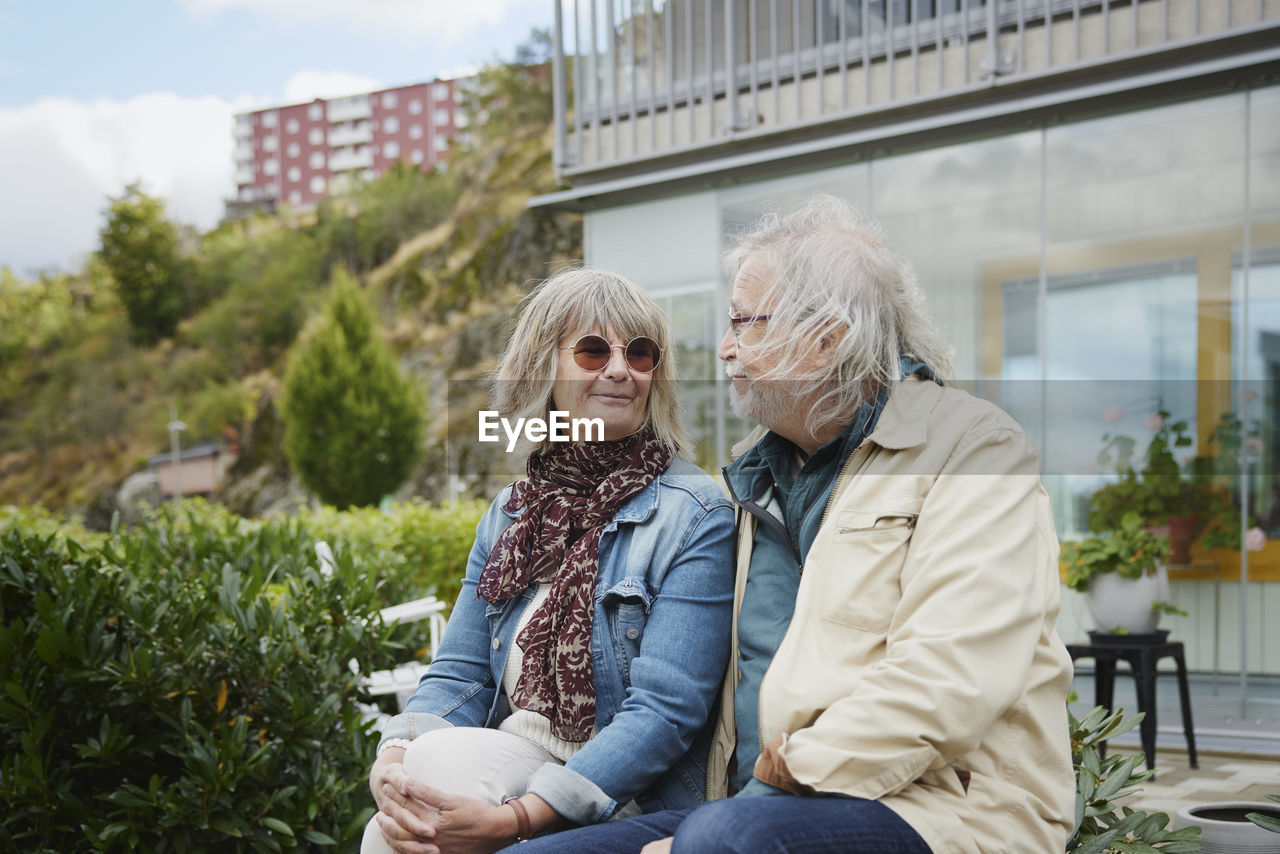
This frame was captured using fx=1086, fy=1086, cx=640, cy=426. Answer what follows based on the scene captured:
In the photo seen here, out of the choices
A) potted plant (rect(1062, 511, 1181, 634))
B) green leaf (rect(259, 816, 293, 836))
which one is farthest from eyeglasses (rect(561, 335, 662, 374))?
potted plant (rect(1062, 511, 1181, 634))

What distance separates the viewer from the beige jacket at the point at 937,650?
1.44 m

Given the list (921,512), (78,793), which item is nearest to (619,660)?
(921,512)

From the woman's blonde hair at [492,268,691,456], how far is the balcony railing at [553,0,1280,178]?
474 centimetres

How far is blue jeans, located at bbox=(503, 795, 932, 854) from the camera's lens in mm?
1378

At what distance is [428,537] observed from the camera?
284 inches

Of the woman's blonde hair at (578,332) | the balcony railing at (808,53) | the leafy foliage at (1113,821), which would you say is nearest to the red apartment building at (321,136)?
the balcony railing at (808,53)

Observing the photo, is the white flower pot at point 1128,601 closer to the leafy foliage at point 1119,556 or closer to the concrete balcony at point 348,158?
the leafy foliage at point 1119,556

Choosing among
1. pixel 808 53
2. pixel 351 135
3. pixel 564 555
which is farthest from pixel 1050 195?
pixel 351 135

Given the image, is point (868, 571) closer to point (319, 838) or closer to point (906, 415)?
point (906, 415)

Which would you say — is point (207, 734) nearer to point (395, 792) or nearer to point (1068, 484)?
point (395, 792)

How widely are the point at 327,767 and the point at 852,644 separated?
68.3 inches

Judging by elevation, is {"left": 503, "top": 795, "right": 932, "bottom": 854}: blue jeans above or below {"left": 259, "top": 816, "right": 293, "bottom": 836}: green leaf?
above

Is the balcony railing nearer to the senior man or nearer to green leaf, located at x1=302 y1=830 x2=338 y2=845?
the senior man

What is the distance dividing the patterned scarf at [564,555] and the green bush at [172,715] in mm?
976
